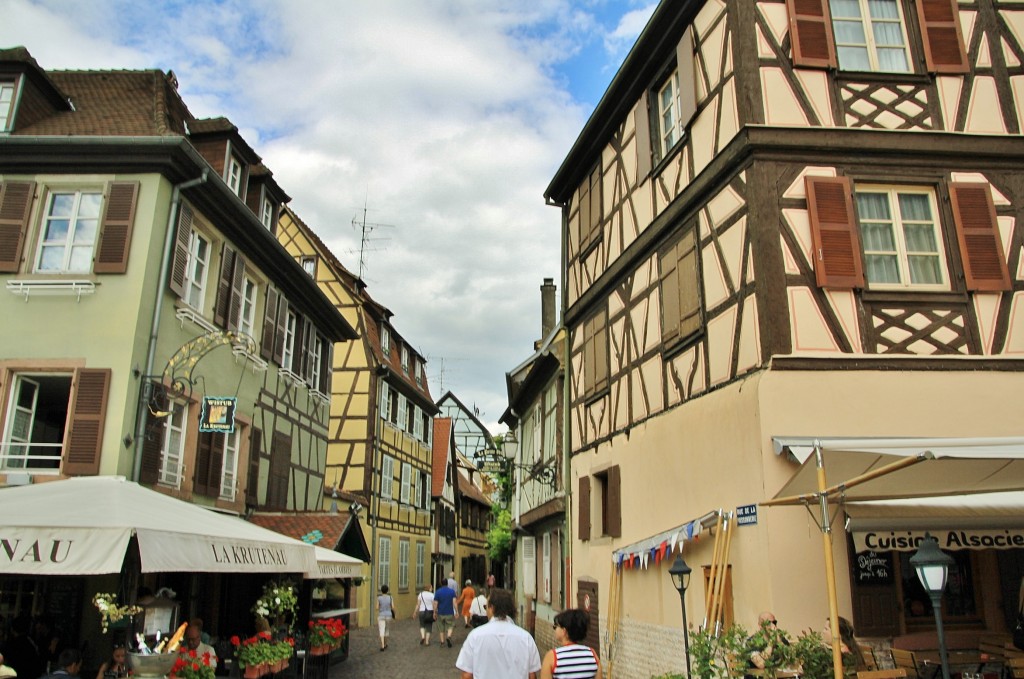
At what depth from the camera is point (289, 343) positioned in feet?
57.8

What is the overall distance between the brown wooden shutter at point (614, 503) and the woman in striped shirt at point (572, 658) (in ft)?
25.6

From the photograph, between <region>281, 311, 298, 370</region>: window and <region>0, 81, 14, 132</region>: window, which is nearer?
<region>0, 81, 14, 132</region>: window

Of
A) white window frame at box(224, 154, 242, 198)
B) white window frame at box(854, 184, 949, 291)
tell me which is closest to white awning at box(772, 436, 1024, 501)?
white window frame at box(854, 184, 949, 291)

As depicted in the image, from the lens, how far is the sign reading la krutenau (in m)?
11.3

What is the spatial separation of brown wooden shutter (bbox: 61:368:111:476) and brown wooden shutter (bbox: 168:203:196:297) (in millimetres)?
1716

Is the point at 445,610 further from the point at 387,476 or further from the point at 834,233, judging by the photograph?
the point at 834,233

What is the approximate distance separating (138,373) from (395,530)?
61.8 ft

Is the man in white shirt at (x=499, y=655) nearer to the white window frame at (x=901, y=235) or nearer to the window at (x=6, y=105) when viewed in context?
the white window frame at (x=901, y=235)

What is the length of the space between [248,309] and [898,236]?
36.3ft

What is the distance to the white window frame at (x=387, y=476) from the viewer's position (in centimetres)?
2767

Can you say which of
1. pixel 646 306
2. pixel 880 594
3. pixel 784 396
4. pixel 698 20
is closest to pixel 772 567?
pixel 880 594

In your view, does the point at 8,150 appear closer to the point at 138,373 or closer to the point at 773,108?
the point at 138,373

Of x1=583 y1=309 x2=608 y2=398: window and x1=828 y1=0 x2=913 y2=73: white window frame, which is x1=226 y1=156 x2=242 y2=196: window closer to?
x1=583 y1=309 x2=608 y2=398: window

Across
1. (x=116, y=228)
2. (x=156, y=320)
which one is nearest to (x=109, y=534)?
(x=156, y=320)
